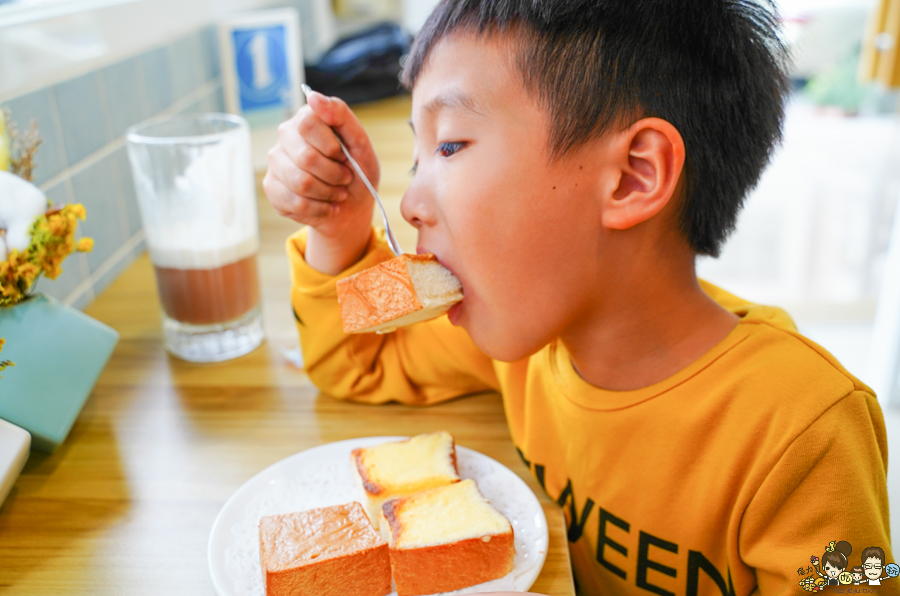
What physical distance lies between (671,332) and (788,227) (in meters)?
3.41

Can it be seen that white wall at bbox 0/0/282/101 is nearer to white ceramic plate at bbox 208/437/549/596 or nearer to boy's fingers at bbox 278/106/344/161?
boy's fingers at bbox 278/106/344/161

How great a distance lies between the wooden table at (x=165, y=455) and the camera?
0.64m

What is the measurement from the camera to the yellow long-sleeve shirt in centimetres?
67

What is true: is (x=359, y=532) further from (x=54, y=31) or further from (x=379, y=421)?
(x=54, y=31)

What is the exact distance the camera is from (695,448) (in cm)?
76

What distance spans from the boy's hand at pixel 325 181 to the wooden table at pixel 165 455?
7.5 inches

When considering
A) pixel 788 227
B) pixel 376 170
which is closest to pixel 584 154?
pixel 376 170

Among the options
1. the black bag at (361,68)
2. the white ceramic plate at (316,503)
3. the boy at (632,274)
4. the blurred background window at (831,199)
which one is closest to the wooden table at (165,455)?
the white ceramic plate at (316,503)

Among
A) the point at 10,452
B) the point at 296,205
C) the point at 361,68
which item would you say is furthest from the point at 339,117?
the point at 361,68

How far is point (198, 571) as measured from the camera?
2.09ft

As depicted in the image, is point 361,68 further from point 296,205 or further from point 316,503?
point 316,503

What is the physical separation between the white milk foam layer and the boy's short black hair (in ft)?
1.39

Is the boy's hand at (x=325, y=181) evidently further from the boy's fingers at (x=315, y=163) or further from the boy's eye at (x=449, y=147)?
the boy's eye at (x=449, y=147)

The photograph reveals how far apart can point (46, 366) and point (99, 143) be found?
1.89 ft
